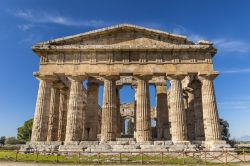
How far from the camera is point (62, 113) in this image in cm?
2838

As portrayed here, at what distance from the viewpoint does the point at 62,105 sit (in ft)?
94.2

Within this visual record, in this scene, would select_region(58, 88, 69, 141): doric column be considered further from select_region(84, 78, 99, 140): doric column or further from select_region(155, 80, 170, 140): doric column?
select_region(155, 80, 170, 140): doric column

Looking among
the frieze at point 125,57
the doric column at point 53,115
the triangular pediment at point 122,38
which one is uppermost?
the triangular pediment at point 122,38

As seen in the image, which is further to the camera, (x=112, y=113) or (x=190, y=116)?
(x=190, y=116)

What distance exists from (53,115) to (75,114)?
3.96 m

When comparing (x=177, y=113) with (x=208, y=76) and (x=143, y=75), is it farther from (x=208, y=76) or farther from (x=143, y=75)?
(x=143, y=75)

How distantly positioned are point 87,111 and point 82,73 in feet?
20.4

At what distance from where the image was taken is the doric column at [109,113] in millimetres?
23172

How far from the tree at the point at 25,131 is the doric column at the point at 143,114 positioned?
4233 centimetres

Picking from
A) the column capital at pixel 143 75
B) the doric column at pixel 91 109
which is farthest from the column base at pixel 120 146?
the doric column at pixel 91 109

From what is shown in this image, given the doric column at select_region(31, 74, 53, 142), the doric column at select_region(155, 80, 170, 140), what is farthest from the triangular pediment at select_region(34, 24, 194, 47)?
the doric column at select_region(155, 80, 170, 140)

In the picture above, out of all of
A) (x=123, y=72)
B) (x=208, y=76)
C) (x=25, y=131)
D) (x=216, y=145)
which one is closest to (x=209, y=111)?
(x=216, y=145)

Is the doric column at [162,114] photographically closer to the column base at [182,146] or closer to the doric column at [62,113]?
the column base at [182,146]

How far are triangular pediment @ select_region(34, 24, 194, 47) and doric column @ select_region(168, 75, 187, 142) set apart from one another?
12.8 feet
